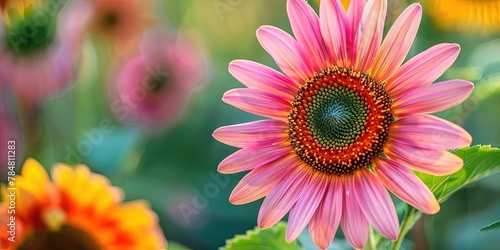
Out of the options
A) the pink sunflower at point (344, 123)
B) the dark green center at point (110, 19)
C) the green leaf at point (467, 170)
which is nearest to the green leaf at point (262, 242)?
the pink sunflower at point (344, 123)

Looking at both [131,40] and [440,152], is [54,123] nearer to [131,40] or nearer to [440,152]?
[131,40]

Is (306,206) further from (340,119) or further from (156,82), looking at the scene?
(156,82)

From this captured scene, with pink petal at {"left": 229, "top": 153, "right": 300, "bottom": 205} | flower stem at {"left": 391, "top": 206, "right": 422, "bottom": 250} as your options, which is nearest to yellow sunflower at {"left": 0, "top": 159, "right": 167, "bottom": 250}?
pink petal at {"left": 229, "top": 153, "right": 300, "bottom": 205}

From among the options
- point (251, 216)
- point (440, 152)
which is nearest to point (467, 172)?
point (440, 152)

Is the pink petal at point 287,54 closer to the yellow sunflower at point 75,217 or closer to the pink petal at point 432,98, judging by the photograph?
the pink petal at point 432,98

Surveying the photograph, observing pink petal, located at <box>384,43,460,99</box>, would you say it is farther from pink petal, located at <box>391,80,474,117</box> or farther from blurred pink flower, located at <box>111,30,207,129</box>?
blurred pink flower, located at <box>111,30,207,129</box>
